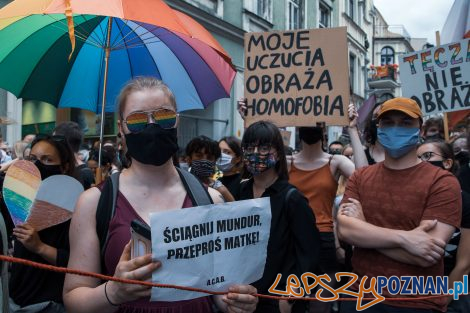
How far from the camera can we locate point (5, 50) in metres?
3.67

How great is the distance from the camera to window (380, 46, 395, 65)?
2202 inches

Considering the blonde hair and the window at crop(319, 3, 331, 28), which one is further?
the window at crop(319, 3, 331, 28)

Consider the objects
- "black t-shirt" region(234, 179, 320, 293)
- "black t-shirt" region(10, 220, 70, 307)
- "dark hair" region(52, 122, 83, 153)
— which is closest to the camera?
"black t-shirt" region(10, 220, 70, 307)

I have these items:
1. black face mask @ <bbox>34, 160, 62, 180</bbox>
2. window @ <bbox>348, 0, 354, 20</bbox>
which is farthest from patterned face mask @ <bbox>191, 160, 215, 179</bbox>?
window @ <bbox>348, 0, 354, 20</bbox>

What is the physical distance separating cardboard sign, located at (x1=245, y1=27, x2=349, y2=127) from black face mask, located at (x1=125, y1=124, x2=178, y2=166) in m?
2.20

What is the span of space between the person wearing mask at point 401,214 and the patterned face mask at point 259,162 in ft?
1.78

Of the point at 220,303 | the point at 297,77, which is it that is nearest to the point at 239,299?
the point at 220,303

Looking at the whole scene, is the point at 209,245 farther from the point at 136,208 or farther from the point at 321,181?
the point at 321,181

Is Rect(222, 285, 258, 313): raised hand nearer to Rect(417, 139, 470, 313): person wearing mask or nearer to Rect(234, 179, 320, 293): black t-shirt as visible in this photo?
Rect(234, 179, 320, 293): black t-shirt

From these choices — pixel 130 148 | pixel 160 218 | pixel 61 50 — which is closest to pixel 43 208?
pixel 130 148

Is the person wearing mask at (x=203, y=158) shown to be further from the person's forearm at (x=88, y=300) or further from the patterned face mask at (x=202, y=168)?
the person's forearm at (x=88, y=300)

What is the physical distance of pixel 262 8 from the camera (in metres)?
17.5

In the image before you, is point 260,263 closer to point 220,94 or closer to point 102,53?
point 220,94

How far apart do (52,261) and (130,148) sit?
3.66ft
